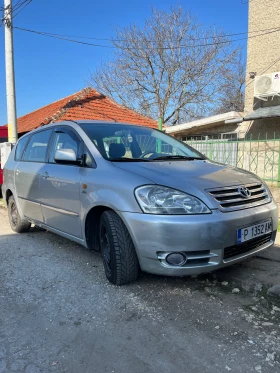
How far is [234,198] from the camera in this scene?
2.68 metres

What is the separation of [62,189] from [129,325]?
67.1 inches

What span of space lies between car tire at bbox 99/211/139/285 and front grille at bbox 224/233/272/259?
0.80m

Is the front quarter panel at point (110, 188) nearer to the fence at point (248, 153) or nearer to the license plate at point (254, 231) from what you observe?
the license plate at point (254, 231)

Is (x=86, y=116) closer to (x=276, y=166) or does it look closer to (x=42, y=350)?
(x=276, y=166)

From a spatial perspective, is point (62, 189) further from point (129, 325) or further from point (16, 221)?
point (16, 221)

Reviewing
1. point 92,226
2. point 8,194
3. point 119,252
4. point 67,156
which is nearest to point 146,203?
point 119,252

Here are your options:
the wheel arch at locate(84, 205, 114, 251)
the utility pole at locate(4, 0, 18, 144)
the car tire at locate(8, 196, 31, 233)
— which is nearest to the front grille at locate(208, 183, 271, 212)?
the wheel arch at locate(84, 205, 114, 251)

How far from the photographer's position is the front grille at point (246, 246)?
259 cm

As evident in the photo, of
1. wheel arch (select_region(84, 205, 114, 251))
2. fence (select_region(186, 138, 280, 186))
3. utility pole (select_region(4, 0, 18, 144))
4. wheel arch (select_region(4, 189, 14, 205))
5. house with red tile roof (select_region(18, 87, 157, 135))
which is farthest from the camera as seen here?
house with red tile roof (select_region(18, 87, 157, 135))

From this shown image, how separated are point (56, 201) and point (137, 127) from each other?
1.41 metres

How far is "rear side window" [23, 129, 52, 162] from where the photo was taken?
4.10 meters

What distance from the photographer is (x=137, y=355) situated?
2002 millimetres

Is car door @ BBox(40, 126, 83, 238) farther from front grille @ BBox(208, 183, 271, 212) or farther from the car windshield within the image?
front grille @ BBox(208, 183, 271, 212)

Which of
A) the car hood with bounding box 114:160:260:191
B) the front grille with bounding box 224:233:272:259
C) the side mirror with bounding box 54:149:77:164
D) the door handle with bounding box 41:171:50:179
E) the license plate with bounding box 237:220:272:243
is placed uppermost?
the side mirror with bounding box 54:149:77:164
